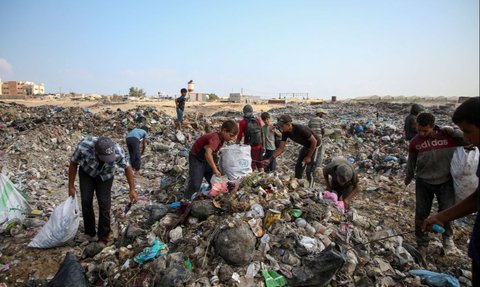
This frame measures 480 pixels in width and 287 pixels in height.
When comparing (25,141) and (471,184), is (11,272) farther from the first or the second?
(25,141)

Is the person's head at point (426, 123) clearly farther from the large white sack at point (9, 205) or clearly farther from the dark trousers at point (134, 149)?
the dark trousers at point (134, 149)

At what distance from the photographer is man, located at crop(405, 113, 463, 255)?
11.1ft

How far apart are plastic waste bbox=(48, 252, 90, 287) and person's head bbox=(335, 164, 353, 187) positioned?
281 centimetres

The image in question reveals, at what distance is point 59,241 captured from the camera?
11.4 ft

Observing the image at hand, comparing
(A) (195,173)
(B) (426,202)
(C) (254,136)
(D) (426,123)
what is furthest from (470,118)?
(C) (254,136)

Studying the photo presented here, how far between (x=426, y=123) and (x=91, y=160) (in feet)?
11.7

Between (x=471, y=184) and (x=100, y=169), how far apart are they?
3.88m

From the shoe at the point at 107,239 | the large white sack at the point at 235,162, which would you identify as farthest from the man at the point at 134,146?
the shoe at the point at 107,239

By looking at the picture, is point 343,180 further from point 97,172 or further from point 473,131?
point 97,172

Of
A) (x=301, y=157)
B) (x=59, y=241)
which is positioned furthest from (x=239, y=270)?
(x=301, y=157)

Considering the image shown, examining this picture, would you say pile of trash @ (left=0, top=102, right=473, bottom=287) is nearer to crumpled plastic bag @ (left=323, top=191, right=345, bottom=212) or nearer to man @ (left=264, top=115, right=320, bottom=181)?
crumpled plastic bag @ (left=323, top=191, right=345, bottom=212)

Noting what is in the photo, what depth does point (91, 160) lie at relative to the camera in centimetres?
327

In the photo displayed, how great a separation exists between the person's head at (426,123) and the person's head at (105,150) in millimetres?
3256

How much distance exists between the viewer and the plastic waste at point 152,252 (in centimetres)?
276
